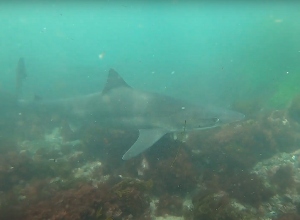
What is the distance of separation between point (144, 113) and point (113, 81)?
6.31 feet

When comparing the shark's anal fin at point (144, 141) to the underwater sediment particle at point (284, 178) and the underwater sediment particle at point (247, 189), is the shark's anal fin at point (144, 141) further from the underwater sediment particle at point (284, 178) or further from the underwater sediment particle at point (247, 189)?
the underwater sediment particle at point (284, 178)

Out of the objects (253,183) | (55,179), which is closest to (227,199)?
(253,183)

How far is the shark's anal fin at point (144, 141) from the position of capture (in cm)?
743

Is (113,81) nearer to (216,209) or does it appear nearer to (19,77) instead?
(216,209)

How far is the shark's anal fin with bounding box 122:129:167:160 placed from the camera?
7434mm

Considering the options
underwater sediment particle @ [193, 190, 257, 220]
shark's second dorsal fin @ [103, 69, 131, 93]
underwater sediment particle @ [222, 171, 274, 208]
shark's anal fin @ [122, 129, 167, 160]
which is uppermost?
shark's second dorsal fin @ [103, 69, 131, 93]

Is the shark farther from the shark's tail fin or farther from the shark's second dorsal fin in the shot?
the shark's tail fin

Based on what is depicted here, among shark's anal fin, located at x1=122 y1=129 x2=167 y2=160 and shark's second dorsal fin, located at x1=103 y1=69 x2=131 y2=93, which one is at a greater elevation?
shark's second dorsal fin, located at x1=103 y1=69 x2=131 y2=93

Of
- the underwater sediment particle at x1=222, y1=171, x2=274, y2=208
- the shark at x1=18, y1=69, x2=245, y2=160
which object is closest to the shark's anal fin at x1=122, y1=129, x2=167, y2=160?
the shark at x1=18, y1=69, x2=245, y2=160

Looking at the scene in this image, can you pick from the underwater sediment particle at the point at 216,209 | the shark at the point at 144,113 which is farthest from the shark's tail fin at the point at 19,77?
the underwater sediment particle at the point at 216,209

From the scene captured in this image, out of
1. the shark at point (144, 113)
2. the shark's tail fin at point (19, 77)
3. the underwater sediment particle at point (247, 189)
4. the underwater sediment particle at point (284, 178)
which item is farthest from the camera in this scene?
the shark's tail fin at point (19, 77)

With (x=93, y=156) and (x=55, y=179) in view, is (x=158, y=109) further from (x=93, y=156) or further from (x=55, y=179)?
(x=55, y=179)

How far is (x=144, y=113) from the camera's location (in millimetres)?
9492

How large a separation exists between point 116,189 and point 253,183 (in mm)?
3880
